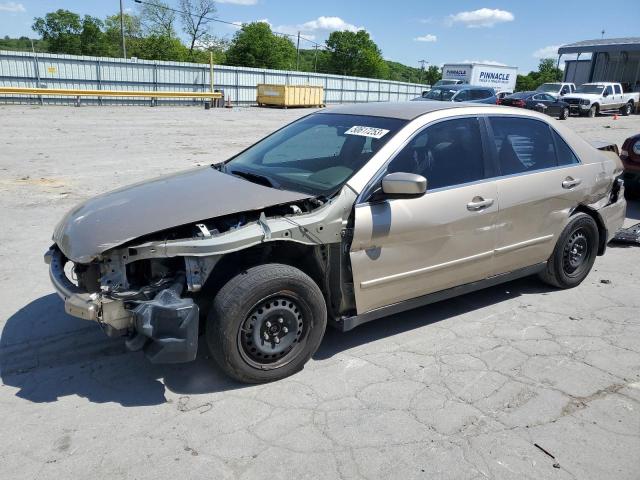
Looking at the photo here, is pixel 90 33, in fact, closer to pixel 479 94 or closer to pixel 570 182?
pixel 479 94

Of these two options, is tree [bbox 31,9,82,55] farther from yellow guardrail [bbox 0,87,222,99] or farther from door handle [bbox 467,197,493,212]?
door handle [bbox 467,197,493,212]

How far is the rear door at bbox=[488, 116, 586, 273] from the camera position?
14.0 ft

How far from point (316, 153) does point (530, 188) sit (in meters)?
1.79

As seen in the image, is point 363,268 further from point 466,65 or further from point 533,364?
point 466,65

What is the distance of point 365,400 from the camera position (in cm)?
322

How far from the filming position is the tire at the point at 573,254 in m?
4.84

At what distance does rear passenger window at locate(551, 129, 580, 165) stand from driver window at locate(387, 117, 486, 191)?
3.46ft

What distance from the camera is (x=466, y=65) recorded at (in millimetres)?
42906

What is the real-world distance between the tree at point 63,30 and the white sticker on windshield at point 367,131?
291 feet

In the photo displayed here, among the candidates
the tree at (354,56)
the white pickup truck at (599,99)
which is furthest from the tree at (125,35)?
the white pickup truck at (599,99)

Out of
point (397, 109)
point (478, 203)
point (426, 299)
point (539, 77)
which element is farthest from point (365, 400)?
point (539, 77)

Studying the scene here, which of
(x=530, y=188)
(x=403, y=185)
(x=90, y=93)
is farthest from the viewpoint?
(x=90, y=93)

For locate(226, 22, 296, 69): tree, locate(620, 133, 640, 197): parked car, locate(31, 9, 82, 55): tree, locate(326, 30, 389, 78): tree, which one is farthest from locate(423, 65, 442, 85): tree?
locate(620, 133, 640, 197): parked car

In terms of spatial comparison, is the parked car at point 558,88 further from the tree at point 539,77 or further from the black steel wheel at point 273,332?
the tree at point 539,77
